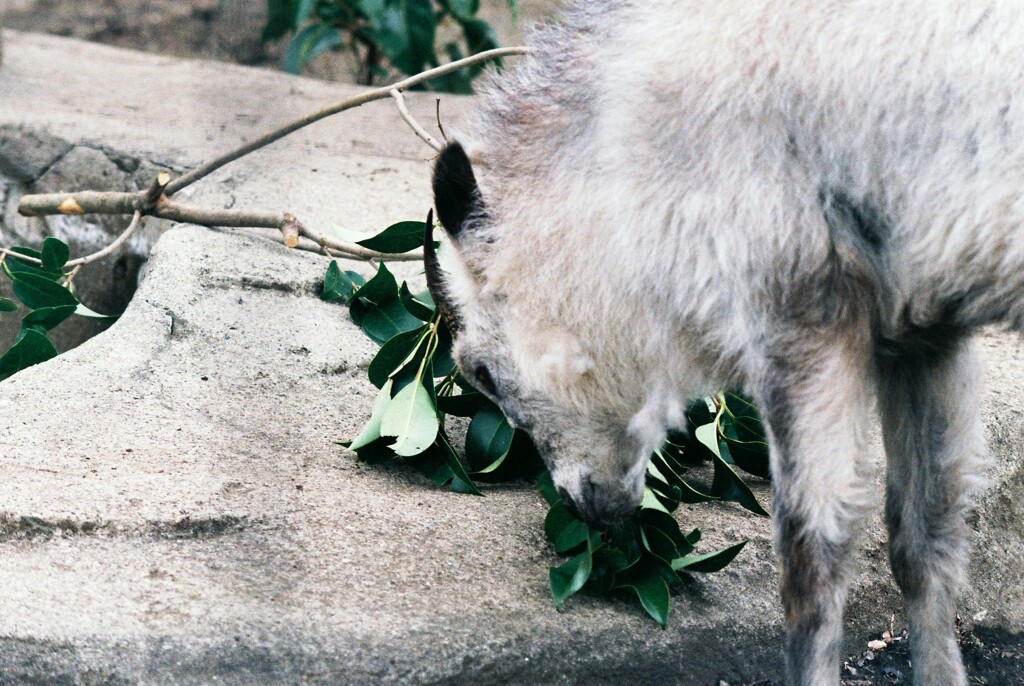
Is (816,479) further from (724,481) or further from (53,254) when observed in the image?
(53,254)

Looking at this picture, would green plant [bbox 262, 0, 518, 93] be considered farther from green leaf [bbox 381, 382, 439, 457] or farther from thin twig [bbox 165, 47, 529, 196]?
green leaf [bbox 381, 382, 439, 457]

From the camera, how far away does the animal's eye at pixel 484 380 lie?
3090 mm

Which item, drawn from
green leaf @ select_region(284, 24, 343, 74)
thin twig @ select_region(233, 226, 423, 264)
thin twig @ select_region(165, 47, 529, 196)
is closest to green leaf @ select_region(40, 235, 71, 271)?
thin twig @ select_region(165, 47, 529, 196)

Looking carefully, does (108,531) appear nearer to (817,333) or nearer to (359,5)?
(817,333)

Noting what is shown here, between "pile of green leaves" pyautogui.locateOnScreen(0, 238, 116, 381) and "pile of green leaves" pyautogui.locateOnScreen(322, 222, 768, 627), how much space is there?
3.77ft

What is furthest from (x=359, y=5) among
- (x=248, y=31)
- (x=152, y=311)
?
(x=152, y=311)

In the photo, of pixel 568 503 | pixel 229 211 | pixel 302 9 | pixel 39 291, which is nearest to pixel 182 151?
pixel 229 211

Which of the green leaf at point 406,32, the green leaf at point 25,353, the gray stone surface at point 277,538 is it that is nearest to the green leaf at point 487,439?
the gray stone surface at point 277,538

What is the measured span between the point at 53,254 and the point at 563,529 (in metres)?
2.38

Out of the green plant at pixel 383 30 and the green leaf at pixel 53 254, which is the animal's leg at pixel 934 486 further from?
the green plant at pixel 383 30

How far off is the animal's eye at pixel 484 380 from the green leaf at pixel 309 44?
510 cm

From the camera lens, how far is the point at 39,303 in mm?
4254

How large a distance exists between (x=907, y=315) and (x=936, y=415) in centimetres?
51

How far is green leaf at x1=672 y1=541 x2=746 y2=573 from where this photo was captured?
303 cm
